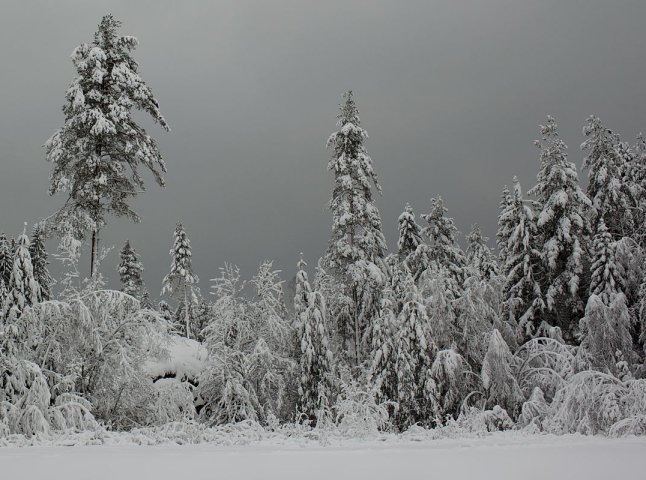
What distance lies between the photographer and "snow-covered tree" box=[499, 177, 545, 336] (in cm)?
2391

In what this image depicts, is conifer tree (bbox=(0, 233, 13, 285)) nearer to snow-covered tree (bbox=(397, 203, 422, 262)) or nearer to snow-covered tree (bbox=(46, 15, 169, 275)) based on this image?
snow-covered tree (bbox=(46, 15, 169, 275))

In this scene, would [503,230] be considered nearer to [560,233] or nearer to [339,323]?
[560,233]

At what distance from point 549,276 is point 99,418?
19.4 meters

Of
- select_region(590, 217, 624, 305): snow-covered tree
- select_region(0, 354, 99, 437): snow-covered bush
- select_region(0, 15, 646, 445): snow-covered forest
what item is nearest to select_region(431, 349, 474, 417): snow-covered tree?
select_region(0, 15, 646, 445): snow-covered forest

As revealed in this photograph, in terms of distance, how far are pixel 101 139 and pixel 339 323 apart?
54.5 feet

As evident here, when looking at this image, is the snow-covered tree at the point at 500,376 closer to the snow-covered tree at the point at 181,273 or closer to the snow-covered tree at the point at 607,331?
the snow-covered tree at the point at 607,331

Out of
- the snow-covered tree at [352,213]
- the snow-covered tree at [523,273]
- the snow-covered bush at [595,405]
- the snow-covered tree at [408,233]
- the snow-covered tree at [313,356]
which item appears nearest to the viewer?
the snow-covered bush at [595,405]

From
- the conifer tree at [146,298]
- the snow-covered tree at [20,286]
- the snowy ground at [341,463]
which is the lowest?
the snowy ground at [341,463]

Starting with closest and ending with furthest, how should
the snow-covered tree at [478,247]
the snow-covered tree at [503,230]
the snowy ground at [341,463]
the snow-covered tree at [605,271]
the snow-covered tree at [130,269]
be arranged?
the snowy ground at [341,463] < the snow-covered tree at [605,271] < the snow-covered tree at [503,230] < the snow-covered tree at [478,247] < the snow-covered tree at [130,269]

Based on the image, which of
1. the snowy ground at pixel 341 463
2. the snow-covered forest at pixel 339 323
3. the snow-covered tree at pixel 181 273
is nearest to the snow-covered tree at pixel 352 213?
the snow-covered forest at pixel 339 323

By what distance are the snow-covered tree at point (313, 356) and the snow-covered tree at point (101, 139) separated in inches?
352

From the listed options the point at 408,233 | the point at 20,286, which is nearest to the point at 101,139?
the point at 20,286

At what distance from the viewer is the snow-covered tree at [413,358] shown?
63.9ft

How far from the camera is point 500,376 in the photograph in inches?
679
